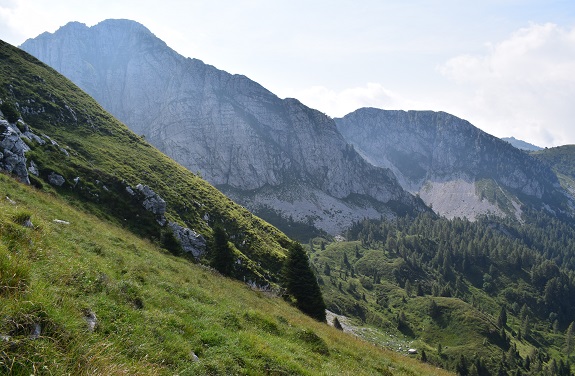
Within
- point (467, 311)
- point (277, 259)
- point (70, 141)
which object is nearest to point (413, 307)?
point (467, 311)

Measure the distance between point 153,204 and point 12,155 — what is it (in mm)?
19367

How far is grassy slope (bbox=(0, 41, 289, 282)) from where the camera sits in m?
46.2

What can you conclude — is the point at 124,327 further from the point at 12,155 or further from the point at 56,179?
the point at 56,179

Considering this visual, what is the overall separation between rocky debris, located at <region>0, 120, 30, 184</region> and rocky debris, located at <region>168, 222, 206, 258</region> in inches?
770

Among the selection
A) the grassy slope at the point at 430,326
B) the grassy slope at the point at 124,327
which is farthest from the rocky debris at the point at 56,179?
the grassy slope at the point at 430,326

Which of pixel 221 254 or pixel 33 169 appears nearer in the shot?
pixel 33 169

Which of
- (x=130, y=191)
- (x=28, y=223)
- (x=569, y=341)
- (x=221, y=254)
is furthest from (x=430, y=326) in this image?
(x=28, y=223)

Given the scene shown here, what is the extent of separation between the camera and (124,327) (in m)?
10.2

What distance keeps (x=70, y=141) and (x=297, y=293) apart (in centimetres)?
4938

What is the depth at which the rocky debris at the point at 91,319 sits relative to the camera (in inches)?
349

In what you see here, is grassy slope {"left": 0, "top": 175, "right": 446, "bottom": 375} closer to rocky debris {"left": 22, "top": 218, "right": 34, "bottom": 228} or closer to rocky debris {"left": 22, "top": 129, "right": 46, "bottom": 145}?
rocky debris {"left": 22, "top": 218, "right": 34, "bottom": 228}

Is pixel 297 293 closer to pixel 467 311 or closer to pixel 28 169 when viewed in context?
pixel 28 169

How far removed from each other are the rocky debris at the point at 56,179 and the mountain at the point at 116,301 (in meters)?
0.12

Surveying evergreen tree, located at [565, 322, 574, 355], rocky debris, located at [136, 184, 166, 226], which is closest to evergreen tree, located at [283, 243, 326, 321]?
rocky debris, located at [136, 184, 166, 226]
